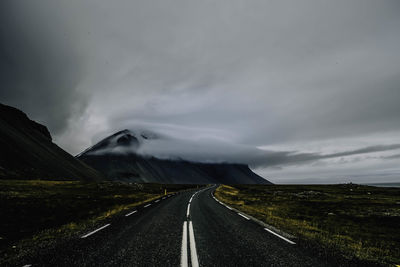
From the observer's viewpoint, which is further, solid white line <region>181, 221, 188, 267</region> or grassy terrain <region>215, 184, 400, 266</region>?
grassy terrain <region>215, 184, 400, 266</region>

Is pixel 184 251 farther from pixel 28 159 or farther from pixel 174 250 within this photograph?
pixel 28 159

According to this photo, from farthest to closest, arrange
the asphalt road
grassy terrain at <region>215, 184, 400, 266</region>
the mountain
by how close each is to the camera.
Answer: the mountain
grassy terrain at <region>215, 184, 400, 266</region>
the asphalt road

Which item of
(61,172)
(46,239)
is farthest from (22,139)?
(46,239)

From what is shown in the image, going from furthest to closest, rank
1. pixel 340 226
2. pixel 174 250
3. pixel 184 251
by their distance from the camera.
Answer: pixel 340 226 < pixel 174 250 < pixel 184 251

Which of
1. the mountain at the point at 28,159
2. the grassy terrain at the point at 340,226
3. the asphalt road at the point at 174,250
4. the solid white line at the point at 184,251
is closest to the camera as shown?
the solid white line at the point at 184,251

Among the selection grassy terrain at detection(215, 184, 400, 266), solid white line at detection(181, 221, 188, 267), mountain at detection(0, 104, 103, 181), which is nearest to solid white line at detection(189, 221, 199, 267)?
solid white line at detection(181, 221, 188, 267)

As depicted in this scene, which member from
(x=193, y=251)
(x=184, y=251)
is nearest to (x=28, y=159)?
(x=184, y=251)

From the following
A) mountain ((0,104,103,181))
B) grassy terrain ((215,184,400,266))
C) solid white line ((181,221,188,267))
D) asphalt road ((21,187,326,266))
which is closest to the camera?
solid white line ((181,221,188,267))

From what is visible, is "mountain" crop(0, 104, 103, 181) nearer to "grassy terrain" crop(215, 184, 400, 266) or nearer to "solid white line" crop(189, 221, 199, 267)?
"grassy terrain" crop(215, 184, 400, 266)

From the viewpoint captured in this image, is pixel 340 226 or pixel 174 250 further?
pixel 340 226

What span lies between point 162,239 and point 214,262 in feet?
9.63

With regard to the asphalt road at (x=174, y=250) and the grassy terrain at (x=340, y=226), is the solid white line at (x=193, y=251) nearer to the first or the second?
the asphalt road at (x=174, y=250)

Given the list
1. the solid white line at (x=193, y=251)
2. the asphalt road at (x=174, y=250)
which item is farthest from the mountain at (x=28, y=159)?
the solid white line at (x=193, y=251)

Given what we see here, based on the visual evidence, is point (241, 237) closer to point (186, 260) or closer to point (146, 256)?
point (186, 260)
